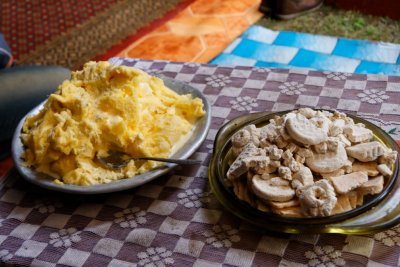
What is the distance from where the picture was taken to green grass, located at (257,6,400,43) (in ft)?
6.76

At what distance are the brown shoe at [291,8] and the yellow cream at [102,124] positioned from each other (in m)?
1.37

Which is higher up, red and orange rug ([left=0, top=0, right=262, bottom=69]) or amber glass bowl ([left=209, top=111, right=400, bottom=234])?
amber glass bowl ([left=209, top=111, right=400, bottom=234])

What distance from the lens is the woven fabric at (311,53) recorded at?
177 cm

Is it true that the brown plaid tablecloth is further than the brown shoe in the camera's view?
No

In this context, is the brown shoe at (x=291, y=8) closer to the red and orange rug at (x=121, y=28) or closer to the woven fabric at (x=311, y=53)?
the red and orange rug at (x=121, y=28)

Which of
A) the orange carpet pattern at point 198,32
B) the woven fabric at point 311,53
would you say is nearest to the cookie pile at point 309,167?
the woven fabric at point 311,53

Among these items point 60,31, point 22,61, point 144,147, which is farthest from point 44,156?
point 60,31

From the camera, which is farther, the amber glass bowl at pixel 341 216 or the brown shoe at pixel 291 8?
the brown shoe at pixel 291 8


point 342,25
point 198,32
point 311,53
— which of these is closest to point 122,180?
point 311,53

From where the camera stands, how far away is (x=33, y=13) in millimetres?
2947

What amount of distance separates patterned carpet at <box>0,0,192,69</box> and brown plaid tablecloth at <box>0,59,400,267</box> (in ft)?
4.98

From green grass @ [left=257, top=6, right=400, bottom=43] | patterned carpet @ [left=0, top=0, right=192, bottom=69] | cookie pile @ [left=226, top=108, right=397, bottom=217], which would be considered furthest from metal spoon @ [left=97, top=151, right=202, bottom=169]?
patterned carpet @ [left=0, top=0, right=192, bottom=69]

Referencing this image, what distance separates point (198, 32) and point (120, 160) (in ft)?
4.68

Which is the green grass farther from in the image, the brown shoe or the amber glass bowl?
the amber glass bowl
